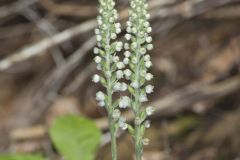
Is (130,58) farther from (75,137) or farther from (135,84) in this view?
(75,137)

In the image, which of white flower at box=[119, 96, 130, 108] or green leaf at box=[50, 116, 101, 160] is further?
green leaf at box=[50, 116, 101, 160]

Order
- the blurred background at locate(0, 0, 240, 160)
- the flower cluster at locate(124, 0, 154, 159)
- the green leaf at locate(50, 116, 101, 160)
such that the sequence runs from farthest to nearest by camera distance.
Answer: the blurred background at locate(0, 0, 240, 160) → the green leaf at locate(50, 116, 101, 160) → the flower cluster at locate(124, 0, 154, 159)

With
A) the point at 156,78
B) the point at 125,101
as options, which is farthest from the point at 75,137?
the point at 156,78

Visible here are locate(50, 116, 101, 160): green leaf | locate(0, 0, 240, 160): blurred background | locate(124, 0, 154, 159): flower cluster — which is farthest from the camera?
locate(0, 0, 240, 160): blurred background

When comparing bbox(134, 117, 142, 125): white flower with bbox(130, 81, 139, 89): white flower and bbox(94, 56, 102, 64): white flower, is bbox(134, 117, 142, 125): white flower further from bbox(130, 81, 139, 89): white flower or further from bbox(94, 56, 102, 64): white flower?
bbox(94, 56, 102, 64): white flower

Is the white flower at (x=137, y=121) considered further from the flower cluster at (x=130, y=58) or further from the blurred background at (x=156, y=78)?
the blurred background at (x=156, y=78)

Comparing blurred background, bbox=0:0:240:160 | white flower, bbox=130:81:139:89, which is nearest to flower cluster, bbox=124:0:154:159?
white flower, bbox=130:81:139:89

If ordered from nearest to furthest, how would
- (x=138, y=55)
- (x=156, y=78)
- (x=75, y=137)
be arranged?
1. (x=138, y=55)
2. (x=75, y=137)
3. (x=156, y=78)

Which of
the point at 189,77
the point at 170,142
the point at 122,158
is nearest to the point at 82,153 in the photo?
the point at 122,158
